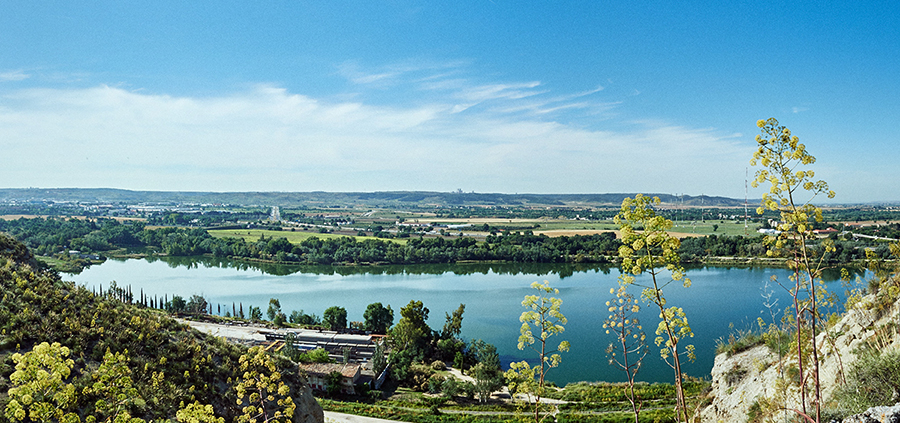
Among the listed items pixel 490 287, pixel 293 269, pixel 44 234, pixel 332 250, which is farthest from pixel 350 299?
pixel 44 234

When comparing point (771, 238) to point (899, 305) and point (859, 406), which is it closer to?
point (859, 406)

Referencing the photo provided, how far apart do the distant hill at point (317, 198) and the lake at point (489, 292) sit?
353ft

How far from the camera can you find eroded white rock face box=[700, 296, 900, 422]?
17.4ft

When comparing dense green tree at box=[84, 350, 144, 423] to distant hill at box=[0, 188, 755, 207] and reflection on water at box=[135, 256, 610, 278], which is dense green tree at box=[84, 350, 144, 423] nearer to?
reflection on water at box=[135, 256, 610, 278]

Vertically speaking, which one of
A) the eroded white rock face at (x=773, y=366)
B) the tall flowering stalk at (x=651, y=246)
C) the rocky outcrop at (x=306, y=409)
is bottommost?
the rocky outcrop at (x=306, y=409)

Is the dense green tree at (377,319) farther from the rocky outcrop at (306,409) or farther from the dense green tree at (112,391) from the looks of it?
the dense green tree at (112,391)

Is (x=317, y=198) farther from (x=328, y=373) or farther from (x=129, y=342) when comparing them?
(x=129, y=342)

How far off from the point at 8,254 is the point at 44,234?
48510 mm

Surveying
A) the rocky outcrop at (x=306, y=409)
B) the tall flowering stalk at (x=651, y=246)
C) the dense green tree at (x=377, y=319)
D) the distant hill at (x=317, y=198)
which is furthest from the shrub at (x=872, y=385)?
the distant hill at (x=317, y=198)

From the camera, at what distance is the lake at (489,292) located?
18531 mm

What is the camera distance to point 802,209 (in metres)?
2.72

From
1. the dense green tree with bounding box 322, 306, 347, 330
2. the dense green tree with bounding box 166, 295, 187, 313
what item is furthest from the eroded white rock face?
the dense green tree with bounding box 166, 295, 187, 313

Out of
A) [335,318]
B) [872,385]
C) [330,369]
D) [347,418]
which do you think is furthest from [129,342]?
[335,318]

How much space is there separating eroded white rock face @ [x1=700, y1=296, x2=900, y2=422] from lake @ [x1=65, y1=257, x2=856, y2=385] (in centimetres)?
738
